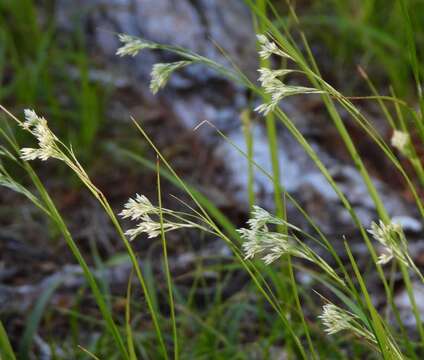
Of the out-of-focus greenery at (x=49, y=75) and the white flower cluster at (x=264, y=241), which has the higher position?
the white flower cluster at (x=264, y=241)

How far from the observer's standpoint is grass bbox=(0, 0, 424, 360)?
104 cm

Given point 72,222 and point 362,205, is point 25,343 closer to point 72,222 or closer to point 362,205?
point 72,222

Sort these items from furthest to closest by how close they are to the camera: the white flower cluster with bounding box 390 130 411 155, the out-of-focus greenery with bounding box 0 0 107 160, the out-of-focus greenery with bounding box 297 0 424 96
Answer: the out-of-focus greenery with bounding box 297 0 424 96 < the out-of-focus greenery with bounding box 0 0 107 160 < the white flower cluster with bounding box 390 130 411 155

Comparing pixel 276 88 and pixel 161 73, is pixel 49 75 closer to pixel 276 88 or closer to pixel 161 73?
pixel 161 73

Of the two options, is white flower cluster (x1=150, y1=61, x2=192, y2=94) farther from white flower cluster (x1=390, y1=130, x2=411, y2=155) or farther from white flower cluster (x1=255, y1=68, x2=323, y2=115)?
white flower cluster (x1=390, y1=130, x2=411, y2=155)

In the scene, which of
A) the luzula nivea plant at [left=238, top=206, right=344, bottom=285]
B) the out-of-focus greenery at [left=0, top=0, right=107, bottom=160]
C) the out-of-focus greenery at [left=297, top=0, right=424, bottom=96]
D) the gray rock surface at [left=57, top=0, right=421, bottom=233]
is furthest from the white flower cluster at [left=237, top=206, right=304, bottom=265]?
the out-of-focus greenery at [left=297, top=0, right=424, bottom=96]

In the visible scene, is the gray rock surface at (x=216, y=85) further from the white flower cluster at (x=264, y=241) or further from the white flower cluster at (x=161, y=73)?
the white flower cluster at (x=264, y=241)

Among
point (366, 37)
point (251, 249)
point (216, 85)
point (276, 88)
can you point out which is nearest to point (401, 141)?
point (276, 88)

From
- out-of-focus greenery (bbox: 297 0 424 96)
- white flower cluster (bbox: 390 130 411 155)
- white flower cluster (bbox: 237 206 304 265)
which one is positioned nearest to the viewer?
white flower cluster (bbox: 237 206 304 265)

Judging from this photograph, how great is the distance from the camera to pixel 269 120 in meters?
1.59

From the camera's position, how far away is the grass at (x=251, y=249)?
40.9 inches

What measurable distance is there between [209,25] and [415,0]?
0.89 meters

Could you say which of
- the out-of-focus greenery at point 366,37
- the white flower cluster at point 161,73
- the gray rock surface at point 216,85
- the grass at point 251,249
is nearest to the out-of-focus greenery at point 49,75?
the grass at point 251,249

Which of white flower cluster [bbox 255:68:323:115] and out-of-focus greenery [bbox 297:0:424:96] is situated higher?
white flower cluster [bbox 255:68:323:115]
